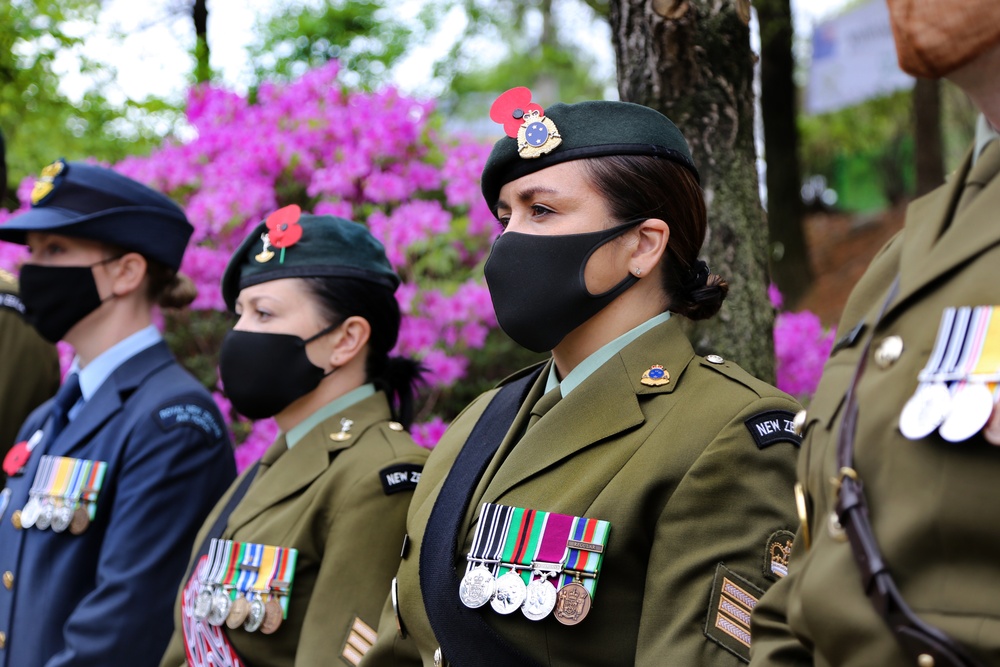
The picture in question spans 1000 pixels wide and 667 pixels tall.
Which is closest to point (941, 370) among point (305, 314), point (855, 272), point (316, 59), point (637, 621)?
point (637, 621)

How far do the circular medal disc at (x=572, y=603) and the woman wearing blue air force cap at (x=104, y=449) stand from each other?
1.83 metres

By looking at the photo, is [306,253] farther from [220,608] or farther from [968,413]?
[968,413]

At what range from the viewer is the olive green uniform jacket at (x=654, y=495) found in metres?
2.21

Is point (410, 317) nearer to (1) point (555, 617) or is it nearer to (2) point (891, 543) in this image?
(1) point (555, 617)

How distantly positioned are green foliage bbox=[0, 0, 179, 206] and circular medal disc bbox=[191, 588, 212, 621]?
600 cm

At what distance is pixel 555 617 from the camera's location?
2285 mm

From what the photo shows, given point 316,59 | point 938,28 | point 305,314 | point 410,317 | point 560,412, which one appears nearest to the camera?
point 938,28

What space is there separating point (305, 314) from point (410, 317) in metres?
1.56

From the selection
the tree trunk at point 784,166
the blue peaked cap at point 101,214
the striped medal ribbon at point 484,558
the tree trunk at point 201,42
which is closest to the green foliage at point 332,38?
the tree trunk at point 201,42

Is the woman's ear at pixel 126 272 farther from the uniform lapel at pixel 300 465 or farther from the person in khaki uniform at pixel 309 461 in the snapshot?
the uniform lapel at pixel 300 465

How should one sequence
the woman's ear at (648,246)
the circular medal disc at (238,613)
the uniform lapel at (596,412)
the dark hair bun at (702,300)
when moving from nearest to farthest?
1. the uniform lapel at (596,412)
2. the woman's ear at (648,246)
3. the dark hair bun at (702,300)
4. the circular medal disc at (238,613)

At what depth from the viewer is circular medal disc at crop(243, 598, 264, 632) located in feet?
10.2

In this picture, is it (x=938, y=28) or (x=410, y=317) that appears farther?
(x=410, y=317)

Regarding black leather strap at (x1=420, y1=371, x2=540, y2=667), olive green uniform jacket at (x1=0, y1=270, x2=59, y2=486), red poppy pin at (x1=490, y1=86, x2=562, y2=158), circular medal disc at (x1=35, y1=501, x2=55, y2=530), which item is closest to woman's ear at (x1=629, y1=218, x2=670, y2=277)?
red poppy pin at (x1=490, y1=86, x2=562, y2=158)
